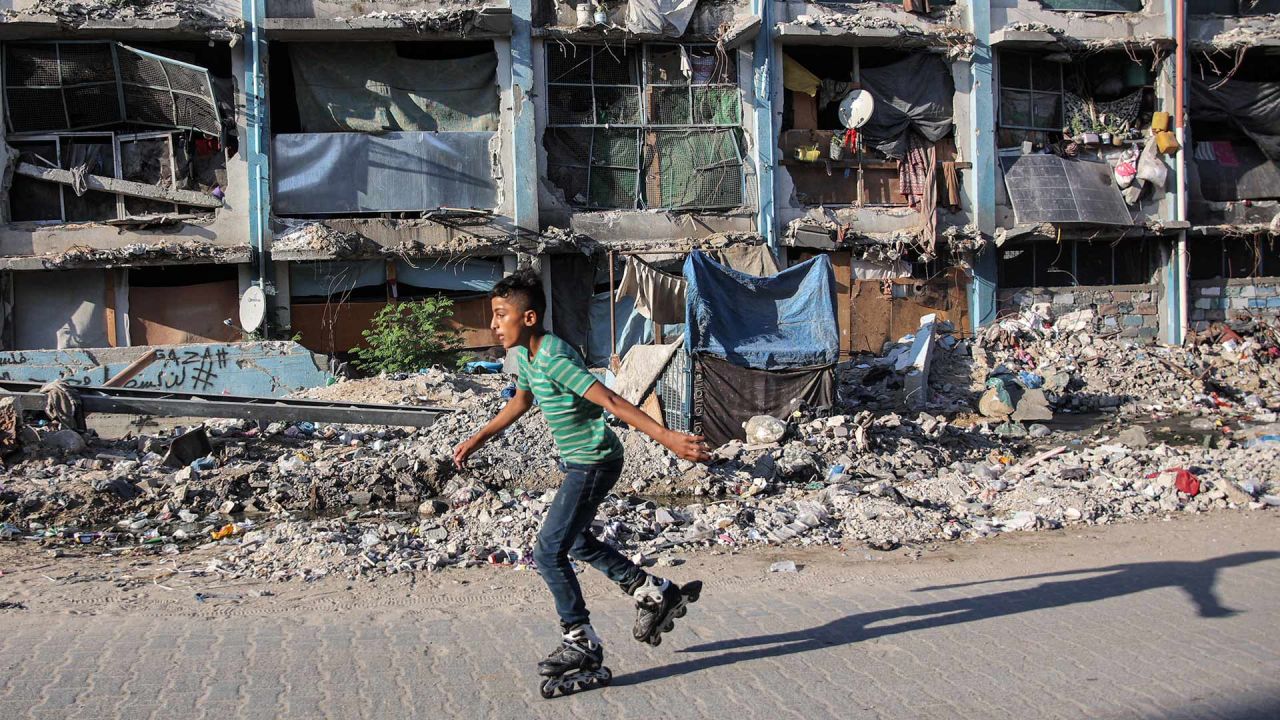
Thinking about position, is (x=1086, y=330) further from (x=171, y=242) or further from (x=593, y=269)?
(x=171, y=242)

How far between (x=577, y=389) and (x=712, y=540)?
3519mm

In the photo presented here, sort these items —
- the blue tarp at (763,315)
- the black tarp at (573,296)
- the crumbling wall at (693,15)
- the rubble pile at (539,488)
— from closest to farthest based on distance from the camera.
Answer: the rubble pile at (539,488)
the blue tarp at (763,315)
the crumbling wall at (693,15)
the black tarp at (573,296)

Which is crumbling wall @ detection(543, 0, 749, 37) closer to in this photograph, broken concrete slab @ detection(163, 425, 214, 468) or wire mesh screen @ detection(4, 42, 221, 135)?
wire mesh screen @ detection(4, 42, 221, 135)

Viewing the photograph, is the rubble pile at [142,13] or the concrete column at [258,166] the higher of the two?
the rubble pile at [142,13]

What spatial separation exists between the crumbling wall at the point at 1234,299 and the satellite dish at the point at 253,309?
→ 674 inches

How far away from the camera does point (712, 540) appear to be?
23.2 ft

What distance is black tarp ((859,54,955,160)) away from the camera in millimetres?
18047

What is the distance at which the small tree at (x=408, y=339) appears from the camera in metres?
15.3

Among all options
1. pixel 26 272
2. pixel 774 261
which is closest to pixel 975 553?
pixel 774 261

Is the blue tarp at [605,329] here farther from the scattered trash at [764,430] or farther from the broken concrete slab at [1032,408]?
the broken concrete slab at [1032,408]

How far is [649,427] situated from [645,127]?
559 inches

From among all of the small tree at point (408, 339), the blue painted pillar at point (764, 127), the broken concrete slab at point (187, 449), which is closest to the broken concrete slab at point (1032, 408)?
the blue painted pillar at point (764, 127)

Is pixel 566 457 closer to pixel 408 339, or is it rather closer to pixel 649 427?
pixel 649 427

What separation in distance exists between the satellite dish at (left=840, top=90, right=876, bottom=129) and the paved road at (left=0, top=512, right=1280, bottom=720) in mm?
12260
